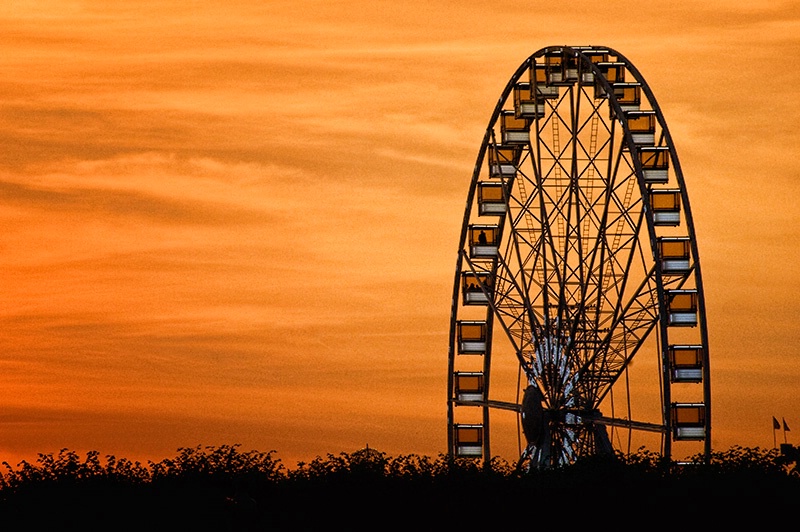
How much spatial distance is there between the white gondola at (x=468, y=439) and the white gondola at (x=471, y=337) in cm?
339

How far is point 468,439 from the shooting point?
8438cm

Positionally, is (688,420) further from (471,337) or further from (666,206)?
(471,337)

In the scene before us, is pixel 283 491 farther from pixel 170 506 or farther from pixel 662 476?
pixel 662 476

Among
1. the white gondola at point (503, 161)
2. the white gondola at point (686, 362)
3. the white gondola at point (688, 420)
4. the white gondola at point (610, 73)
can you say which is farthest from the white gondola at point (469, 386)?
the white gondola at point (688, 420)

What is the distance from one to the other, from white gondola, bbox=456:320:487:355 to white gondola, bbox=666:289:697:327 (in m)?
15.9

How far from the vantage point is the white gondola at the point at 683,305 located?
7025 cm

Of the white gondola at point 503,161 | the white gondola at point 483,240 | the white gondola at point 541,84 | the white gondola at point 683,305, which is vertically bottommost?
the white gondola at point 683,305

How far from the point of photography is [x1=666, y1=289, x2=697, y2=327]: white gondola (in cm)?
7025

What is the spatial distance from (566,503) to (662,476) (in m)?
4.44

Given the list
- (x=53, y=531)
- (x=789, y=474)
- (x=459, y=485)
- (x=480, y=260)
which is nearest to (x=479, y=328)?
(x=480, y=260)

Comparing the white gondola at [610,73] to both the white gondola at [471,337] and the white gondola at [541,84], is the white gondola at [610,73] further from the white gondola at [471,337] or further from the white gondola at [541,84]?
the white gondola at [471,337]

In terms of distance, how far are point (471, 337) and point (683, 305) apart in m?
16.7

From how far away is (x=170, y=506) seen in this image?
7800 centimetres

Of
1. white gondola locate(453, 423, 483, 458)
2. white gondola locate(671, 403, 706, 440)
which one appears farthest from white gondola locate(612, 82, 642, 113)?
white gondola locate(453, 423, 483, 458)
